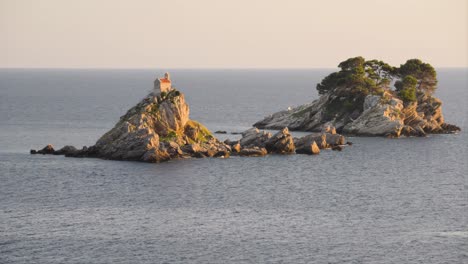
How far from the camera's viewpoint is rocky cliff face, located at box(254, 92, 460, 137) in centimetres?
18350

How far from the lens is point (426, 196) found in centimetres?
11906

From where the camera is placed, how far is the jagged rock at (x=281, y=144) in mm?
156375

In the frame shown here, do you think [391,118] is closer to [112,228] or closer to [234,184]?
[234,184]

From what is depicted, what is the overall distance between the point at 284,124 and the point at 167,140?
169 feet

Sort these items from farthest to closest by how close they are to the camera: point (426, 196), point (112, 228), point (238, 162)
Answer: point (238, 162), point (426, 196), point (112, 228)

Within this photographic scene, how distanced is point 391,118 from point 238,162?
49.9 m

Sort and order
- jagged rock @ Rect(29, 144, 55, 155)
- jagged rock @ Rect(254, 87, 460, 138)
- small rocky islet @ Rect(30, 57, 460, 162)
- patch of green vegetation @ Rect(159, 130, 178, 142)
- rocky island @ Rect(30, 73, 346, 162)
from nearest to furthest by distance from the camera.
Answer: rocky island @ Rect(30, 73, 346, 162)
small rocky islet @ Rect(30, 57, 460, 162)
patch of green vegetation @ Rect(159, 130, 178, 142)
jagged rock @ Rect(29, 144, 55, 155)
jagged rock @ Rect(254, 87, 460, 138)

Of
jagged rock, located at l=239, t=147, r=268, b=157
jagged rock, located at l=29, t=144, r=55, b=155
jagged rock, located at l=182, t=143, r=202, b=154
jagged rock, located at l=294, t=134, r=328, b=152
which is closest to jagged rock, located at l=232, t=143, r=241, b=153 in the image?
jagged rock, located at l=239, t=147, r=268, b=157

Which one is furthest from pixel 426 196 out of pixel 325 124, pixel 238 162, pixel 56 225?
pixel 325 124

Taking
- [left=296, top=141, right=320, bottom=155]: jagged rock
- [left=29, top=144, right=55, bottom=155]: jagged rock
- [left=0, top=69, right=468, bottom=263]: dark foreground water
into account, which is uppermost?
[left=296, top=141, right=320, bottom=155]: jagged rock

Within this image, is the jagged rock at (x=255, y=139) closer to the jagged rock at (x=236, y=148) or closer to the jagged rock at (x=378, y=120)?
the jagged rock at (x=236, y=148)

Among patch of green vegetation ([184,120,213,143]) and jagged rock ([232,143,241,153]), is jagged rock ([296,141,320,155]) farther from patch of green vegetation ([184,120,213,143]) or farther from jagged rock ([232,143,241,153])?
patch of green vegetation ([184,120,213,143])

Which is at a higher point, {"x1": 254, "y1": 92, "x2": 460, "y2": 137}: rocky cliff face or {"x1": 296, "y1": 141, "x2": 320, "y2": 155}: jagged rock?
{"x1": 254, "y1": 92, "x2": 460, "y2": 137}: rocky cliff face

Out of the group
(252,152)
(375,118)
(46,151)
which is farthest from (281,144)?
(46,151)
